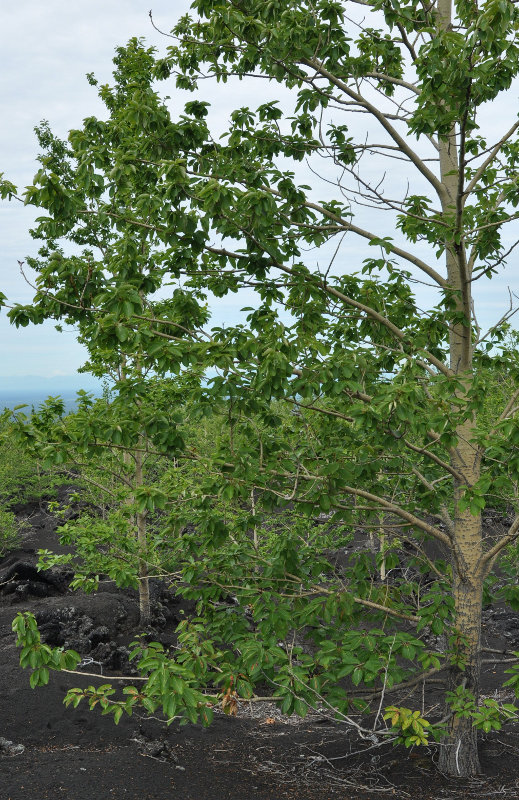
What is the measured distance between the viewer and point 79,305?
17.5ft

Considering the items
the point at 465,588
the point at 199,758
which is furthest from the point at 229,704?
the point at 199,758

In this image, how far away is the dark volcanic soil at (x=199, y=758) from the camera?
5.80m

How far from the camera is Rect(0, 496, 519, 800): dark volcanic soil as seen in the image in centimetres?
580

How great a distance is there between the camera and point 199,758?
7.00 metres

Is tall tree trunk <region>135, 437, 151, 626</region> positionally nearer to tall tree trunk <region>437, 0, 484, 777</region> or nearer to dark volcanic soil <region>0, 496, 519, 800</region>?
dark volcanic soil <region>0, 496, 519, 800</region>

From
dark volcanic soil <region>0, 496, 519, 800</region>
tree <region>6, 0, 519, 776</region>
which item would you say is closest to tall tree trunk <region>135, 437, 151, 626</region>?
dark volcanic soil <region>0, 496, 519, 800</region>

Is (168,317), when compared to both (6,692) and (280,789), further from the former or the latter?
(6,692)

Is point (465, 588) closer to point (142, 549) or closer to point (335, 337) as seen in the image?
point (335, 337)

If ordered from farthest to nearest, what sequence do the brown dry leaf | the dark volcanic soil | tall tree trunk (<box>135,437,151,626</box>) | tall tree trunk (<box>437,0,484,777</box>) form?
tall tree trunk (<box>135,437,151,626</box>) → tall tree trunk (<box>437,0,484,777</box>) → the dark volcanic soil → the brown dry leaf

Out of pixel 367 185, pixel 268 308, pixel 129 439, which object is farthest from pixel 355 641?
pixel 367 185

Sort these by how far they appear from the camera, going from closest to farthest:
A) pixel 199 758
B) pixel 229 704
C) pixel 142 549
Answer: pixel 229 704 < pixel 199 758 < pixel 142 549

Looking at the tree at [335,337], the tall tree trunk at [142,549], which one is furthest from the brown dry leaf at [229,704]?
the tall tree trunk at [142,549]

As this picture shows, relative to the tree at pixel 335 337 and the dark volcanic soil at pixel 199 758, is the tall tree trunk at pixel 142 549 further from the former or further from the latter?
the tree at pixel 335 337

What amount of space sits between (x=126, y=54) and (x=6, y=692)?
10277 mm
